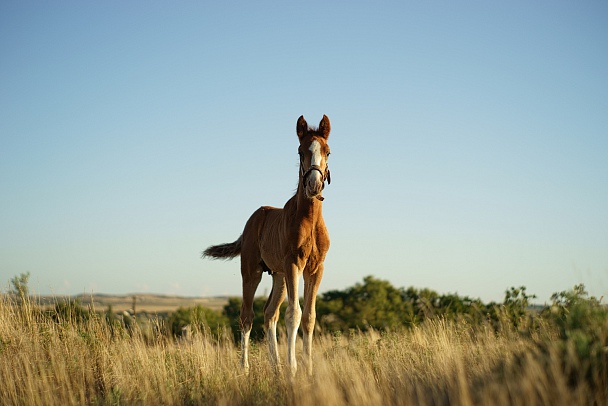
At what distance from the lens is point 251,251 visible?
9.45 m

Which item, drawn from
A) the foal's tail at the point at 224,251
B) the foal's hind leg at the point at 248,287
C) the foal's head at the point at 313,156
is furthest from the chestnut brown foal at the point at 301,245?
the foal's tail at the point at 224,251

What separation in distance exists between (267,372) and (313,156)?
284 centimetres

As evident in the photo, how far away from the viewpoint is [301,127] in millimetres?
7906

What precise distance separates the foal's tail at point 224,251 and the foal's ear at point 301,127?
3.12 meters

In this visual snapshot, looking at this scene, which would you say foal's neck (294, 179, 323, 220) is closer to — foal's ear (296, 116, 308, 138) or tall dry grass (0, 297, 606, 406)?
foal's ear (296, 116, 308, 138)

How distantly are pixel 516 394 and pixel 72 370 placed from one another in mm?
6474

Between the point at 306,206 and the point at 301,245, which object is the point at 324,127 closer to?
the point at 306,206

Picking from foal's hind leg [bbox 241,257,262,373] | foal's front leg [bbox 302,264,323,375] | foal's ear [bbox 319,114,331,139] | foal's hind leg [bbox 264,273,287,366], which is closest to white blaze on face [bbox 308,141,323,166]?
foal's ear [bbox 319,114,331,139]

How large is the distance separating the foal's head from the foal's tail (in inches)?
120

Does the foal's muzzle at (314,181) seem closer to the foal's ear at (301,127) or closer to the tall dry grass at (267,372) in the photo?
the foal's ear at (301,127)

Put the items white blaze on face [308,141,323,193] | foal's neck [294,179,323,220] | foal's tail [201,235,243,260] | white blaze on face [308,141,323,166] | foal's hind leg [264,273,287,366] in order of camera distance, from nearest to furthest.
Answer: white blaze on face [308,141,323,193] → white blaze on face [308,141,323,166] → foal's neck [294,179,323,220] → foal's hind leg [264,273,287,366] → foal's tail [201,235,243,260]

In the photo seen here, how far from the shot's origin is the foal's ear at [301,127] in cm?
789

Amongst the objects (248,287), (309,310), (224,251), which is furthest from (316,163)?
(224,251)

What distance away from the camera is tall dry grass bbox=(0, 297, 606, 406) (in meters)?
4.30
